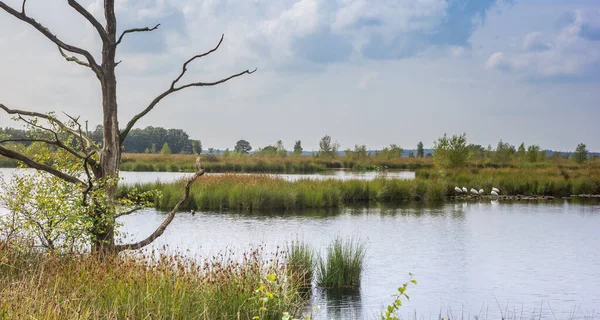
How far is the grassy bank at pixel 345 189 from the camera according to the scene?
78.3 feet

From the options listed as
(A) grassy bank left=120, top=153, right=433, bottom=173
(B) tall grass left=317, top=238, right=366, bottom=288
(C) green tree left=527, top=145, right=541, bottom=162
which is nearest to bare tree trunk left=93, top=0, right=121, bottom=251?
(B) tall grass left=317, top=238, right=366, bottom=288

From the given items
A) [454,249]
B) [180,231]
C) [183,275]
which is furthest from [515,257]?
[183,275]

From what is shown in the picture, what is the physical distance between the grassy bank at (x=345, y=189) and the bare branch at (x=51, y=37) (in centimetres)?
1015

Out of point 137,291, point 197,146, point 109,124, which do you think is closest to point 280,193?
point 109,124

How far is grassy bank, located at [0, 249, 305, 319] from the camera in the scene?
5922 millimetres

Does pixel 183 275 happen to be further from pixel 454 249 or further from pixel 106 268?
pixel 454 249

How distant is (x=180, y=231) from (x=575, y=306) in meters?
10.4

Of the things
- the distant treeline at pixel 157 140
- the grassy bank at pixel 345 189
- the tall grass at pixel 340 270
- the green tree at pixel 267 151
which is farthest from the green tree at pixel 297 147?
the tall grass at pixel 340 270

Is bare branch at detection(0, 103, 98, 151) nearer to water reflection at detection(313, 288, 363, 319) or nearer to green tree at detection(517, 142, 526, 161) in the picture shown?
water reflection at detection(313, 288, 363, 319)

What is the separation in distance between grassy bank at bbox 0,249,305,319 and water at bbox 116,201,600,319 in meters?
1.30

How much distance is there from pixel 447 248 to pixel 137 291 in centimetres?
1049

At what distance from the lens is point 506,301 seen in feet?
34.2

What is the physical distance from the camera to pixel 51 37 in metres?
8.05

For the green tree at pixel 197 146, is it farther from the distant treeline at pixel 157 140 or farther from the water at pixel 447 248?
the water at pixel 447 248
